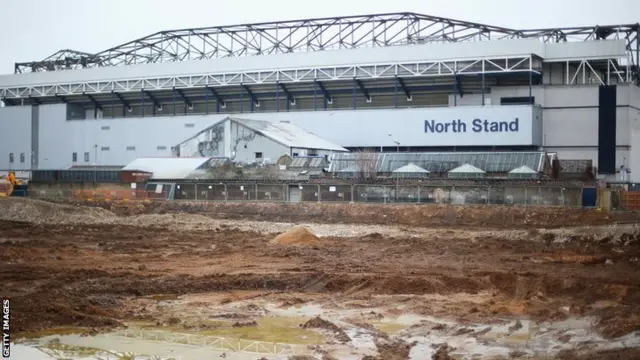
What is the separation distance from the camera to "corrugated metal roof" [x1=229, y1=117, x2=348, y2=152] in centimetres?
7658

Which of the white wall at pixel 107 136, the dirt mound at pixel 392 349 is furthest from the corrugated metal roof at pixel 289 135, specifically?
the dirt mound at pixel 392 349

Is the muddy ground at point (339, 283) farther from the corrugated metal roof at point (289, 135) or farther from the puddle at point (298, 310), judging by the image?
the corrugated metal roof at point (289, 135)

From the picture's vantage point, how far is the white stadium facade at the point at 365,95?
75.8 meters

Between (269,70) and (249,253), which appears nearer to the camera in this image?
(249,253)

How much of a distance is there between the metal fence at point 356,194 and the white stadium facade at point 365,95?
44.9 feet

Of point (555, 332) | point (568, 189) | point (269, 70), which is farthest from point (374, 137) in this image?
point (555, 332)

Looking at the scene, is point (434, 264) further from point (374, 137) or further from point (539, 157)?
point (374, 137)

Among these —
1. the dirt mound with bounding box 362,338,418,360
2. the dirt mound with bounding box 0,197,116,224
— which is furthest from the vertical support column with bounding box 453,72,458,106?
the dirt mound with bounding box 362,338,418,360

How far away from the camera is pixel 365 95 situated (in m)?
86.4

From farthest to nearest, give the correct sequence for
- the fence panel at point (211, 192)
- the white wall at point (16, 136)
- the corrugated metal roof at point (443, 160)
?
the white wall at point (16, 136)
the corrugated metal roof at point (443, 160)
the fence panel at point (211, 192)

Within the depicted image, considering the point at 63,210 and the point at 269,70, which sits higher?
the point at 269,70

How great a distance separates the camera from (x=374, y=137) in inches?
3199

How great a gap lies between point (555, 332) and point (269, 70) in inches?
2923

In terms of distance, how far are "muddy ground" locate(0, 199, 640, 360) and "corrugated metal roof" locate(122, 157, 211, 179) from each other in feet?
104
